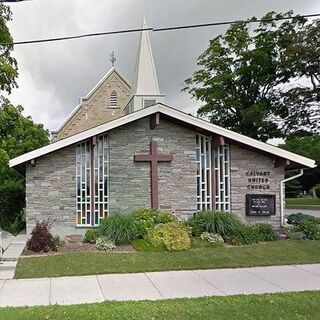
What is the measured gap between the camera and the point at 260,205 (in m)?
13.3

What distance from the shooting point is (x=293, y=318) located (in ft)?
17.5

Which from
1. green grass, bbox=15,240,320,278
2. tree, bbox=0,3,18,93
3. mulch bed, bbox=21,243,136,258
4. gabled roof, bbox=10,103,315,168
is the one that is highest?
tree, bbox=0,3,18,93

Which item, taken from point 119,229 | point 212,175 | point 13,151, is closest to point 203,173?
point 212,175

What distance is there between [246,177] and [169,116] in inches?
132

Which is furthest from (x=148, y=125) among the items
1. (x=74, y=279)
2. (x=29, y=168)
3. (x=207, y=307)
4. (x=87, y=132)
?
(x=207, y=307)

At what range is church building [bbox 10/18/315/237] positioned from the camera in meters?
12.6

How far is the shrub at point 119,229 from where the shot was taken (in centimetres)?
1092

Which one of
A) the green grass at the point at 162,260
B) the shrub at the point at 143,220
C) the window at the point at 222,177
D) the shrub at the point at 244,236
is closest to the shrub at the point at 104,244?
the green grass at the point at 162,260

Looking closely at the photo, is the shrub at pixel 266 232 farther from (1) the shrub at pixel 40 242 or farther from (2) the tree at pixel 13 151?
Result: (2) the tree at pixel 13 151

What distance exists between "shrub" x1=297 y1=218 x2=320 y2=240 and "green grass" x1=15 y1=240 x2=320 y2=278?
141 cm

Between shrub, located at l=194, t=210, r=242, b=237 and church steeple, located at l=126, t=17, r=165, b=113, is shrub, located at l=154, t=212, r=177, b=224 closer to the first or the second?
shrub, located at l=194, t=210, r=242, b=237

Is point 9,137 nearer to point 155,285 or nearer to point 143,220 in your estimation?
point 143,220

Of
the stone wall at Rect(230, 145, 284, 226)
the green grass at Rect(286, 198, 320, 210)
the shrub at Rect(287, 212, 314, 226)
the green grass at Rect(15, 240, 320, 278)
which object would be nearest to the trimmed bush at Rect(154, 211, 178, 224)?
the green grass at Rect(15, 240, 320, 278)

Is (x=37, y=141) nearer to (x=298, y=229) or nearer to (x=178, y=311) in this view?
(x=298, y=229)
